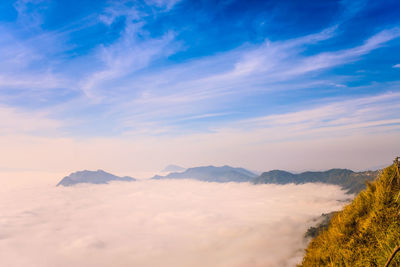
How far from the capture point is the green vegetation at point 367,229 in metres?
7.97

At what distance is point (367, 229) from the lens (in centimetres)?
940

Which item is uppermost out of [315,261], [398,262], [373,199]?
[373,199]

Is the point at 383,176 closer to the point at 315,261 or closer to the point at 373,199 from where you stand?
the point at 373,199

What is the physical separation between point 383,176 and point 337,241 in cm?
360

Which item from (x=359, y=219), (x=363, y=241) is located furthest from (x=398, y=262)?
(x=359, y=219)

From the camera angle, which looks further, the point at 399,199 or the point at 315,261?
the point at 315,261

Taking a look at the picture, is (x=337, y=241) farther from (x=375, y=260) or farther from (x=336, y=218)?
(x=375, y=260)

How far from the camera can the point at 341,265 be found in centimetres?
952

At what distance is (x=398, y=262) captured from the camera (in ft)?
20.0

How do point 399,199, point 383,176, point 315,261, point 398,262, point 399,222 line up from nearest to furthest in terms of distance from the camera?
point 398,262, point 399,222, point 399,199, point 383,176, point 315,261

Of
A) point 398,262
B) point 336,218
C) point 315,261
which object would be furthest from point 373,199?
point 398,262

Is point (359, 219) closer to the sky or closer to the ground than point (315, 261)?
closer to the sky

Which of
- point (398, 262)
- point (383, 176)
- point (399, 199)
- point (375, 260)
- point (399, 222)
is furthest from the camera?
point (383, 176)

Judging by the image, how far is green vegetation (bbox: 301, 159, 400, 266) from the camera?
797 cm
